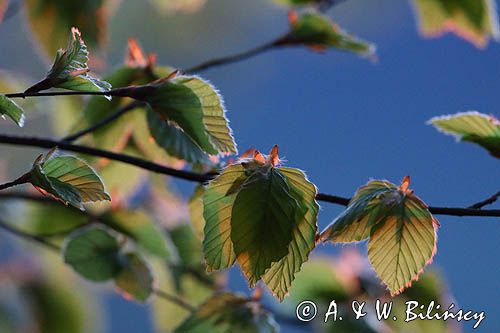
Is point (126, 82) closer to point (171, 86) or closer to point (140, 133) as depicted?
point (140, 133)

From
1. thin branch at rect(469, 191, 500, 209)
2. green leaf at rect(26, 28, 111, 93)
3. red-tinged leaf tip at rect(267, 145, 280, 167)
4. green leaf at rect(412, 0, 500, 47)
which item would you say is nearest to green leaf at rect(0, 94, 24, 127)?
green leaf at rect(26, 28, 111, 93)

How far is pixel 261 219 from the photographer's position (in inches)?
14.1

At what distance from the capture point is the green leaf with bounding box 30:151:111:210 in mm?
333

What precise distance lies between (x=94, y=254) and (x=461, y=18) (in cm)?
42

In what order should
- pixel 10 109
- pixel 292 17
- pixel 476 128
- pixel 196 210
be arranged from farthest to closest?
pixel 292 17 → pixel 196 210 → pixel 476 128 → pixel 10 109

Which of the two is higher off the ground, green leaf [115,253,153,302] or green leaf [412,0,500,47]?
green leaf [412,0,500,47]

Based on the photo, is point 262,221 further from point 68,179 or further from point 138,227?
point 138,227

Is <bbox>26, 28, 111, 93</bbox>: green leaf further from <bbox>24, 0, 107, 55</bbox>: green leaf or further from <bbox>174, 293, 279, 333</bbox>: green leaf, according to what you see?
<bbox>24, 0, 107, 55</bbox>: green leaf

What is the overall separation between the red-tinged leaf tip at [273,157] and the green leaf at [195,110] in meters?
0.04

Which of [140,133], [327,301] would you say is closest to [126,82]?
[140,133]

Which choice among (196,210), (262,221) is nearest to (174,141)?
(196,210)

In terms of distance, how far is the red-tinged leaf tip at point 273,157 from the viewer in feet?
1.21

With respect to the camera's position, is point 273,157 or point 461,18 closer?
point 273,157

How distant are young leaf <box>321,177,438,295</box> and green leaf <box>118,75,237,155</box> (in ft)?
0.26
